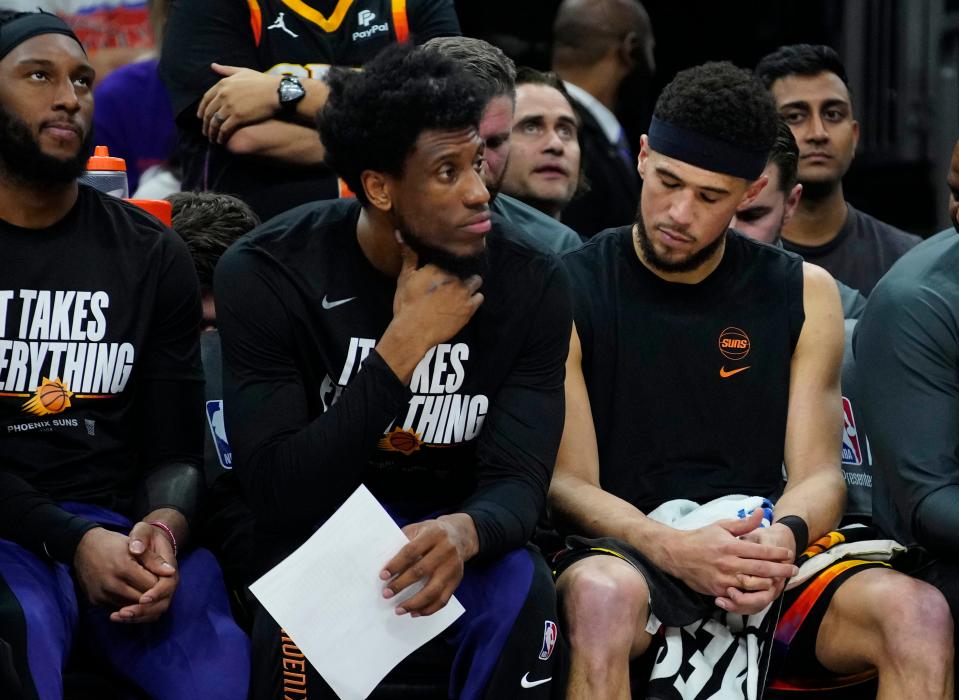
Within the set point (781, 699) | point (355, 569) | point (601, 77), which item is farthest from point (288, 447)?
point (601, 77)

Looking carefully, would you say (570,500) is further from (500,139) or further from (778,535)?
(500,139)

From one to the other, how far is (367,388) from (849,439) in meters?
1.77

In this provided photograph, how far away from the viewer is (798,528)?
11.3 ft

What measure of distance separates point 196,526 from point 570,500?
2.96 feet

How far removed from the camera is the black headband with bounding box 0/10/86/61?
3.39m

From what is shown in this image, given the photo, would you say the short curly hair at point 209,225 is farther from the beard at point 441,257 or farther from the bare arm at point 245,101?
the beard at point 441,257

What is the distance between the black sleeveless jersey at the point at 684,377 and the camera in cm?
370

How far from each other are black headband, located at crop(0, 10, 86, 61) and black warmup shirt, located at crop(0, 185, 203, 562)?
14.3 inches

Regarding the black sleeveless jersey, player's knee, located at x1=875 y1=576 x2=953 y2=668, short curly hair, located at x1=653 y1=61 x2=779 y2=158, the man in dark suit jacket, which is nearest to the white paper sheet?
the black sleeveless jersey

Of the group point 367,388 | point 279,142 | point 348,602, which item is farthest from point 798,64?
point 348,602

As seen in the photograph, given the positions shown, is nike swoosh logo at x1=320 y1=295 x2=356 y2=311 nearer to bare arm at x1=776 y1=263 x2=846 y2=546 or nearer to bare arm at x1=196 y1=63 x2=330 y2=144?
bare arm at x1=196 y1=63 x2=330 y2=144

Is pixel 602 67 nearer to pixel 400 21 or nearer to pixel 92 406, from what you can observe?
pixel 400 21

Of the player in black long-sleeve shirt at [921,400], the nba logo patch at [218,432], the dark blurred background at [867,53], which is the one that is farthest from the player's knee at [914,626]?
the dark blurred background at [867,53]

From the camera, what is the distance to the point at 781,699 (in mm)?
3500
